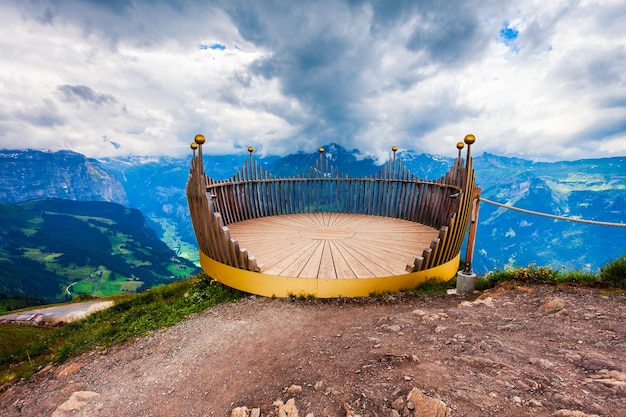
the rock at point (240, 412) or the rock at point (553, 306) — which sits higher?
the rock at point (553, 306)

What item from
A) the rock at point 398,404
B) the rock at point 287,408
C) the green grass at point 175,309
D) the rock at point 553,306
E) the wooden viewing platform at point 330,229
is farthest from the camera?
the wooden viewing platform at point 330,229

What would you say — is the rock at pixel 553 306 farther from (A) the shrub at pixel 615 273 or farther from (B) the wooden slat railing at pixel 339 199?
(B) the wooden slat railing at pixel 339 199

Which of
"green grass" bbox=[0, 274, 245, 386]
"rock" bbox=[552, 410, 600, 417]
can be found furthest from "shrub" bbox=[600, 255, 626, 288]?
"green grass" bbox=[0, 274, 245, 386]

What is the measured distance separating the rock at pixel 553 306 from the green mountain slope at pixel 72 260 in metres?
128

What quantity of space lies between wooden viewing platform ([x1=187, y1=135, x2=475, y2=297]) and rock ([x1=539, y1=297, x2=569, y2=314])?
1.89m

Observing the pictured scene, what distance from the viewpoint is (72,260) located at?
144 m

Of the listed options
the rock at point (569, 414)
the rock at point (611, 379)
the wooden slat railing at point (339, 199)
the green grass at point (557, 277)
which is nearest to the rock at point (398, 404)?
the rock at point (569, 414)

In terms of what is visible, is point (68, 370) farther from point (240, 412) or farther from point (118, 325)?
point (240, 412)

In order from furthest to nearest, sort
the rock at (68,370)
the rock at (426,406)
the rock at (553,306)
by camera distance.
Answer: the rock at (68,370) → the rock at (553,306) → the rock at (426,406)

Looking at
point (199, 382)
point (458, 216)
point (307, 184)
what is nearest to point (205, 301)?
point (199, 382)

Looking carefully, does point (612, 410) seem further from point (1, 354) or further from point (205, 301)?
point (1, 354)

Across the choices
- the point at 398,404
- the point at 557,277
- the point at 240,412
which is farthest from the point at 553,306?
the point at 240,412

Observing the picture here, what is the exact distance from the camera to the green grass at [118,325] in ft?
18.0

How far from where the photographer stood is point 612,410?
2.32m
